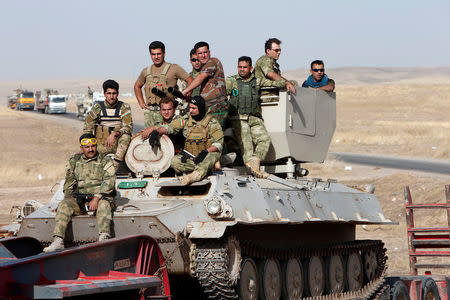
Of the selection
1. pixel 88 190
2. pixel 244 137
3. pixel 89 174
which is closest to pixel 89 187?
pixel 88 190

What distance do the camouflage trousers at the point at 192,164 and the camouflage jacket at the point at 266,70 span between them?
2512 mm

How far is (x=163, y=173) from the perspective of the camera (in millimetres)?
12523

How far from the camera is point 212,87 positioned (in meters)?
13.1

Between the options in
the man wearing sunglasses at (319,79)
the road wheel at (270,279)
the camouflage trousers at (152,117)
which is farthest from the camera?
the man wearing sunglasses at (319,79)

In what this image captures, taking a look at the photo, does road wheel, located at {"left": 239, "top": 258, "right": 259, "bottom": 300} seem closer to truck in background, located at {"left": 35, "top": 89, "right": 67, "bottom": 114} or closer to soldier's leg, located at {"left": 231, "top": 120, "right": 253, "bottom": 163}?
soldier's leg, located at {"left": 231, "top": 120, "right": 253, "bottom": 163}

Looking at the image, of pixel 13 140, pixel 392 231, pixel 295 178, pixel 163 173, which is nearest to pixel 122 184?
pixel 163 173

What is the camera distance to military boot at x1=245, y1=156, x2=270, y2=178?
13094 mm

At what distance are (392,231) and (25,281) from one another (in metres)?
18.6

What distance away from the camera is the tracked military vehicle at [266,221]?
10891 millimetres

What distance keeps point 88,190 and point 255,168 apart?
289cm

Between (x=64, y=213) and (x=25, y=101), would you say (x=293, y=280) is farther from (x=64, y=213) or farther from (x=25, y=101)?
(x=25, y=101)

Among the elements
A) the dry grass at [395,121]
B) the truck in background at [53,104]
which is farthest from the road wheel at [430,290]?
the truck in background at [53,104]

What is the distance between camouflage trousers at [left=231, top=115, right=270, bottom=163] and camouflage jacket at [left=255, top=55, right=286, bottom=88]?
2.02 ft

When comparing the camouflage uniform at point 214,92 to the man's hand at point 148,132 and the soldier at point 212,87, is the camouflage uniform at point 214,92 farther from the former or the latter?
the man's hand at point 148,132
